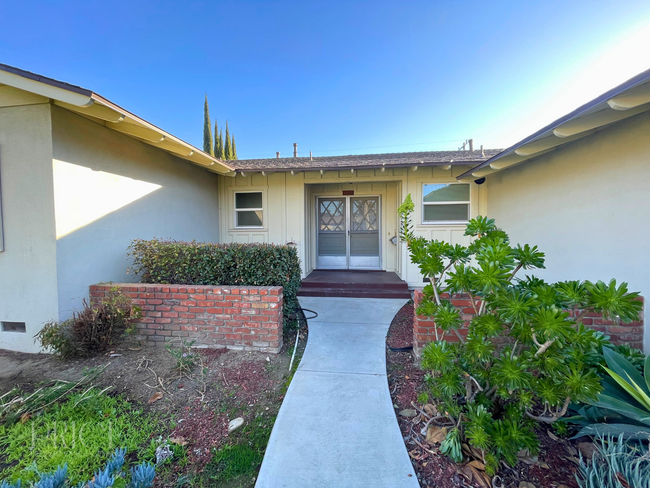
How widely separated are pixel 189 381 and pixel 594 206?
560 cm

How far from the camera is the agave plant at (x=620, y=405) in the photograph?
1598mm

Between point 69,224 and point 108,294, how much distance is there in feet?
3.66

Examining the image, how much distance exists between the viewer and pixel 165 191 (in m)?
5.28

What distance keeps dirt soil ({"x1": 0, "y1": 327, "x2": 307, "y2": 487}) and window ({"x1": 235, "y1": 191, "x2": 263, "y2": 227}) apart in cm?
422

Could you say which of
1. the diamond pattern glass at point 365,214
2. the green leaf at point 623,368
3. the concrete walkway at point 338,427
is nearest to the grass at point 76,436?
the concrete walkway at point 338,427

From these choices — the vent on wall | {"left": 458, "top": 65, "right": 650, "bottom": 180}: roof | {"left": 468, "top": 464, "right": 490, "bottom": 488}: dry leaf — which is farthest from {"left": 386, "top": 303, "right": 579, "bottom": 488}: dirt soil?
the vent on wall

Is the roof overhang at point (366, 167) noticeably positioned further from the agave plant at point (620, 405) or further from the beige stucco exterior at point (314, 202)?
the agave plant at point (620, 405)

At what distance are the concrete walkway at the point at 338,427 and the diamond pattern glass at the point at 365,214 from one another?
14.9 feet

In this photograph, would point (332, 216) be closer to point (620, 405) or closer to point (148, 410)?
point (148, 410)

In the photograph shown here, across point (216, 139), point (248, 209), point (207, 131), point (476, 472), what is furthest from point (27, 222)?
point (216, 139)

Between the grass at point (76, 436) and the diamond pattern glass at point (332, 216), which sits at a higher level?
the diamond pattern glass at point (332, 216)

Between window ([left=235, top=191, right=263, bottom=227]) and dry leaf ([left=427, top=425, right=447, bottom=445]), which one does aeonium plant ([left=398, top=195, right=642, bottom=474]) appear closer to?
dry leaf ([left=427, top=425, right=447, bottom=445])

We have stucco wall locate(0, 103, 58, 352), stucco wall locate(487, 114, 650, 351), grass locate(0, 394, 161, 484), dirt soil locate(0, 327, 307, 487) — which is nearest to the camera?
grass locate(0, 394, 161, 484)

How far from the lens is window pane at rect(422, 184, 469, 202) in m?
6.34
